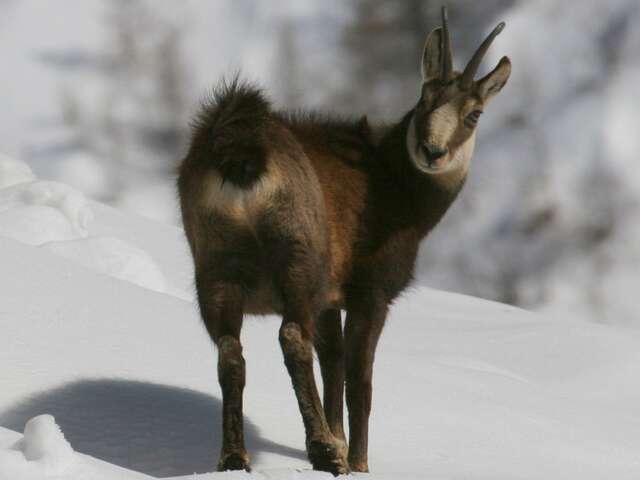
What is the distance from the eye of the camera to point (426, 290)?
43.3 feet

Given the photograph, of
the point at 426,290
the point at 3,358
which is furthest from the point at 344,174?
the point at 426,290

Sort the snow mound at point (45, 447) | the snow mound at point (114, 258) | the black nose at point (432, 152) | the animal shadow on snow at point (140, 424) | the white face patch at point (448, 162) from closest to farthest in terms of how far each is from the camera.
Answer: the snow mound at point (45, 447) → the animal shadow on snow at point (140, 424) → the black nose at point (432, 152) → the white face patch at point (448, 162) → the snow mound at point (114, 258)

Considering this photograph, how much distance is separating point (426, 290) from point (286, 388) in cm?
733

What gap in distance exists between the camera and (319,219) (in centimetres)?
468

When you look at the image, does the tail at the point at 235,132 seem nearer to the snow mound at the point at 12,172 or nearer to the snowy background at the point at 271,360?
the snowy background at the point at 271,360

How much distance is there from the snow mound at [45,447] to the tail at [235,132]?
1524mm

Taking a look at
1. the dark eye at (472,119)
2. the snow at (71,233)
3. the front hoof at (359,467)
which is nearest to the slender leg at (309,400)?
the front hoof at (359,467)

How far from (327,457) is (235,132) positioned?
126 cm

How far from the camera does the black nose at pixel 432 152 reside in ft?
17.2

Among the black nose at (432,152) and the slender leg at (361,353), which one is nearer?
the slender leg at (361,353)

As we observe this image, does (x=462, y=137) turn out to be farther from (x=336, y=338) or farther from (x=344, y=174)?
(x=336, y=338)

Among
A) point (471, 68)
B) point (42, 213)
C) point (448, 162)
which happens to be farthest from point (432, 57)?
point (42, 213)

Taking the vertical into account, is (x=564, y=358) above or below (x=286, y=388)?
above

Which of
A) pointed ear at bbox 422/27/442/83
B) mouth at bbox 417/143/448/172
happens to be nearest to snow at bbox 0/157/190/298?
pointed ear at bbox 422/27/442/83
